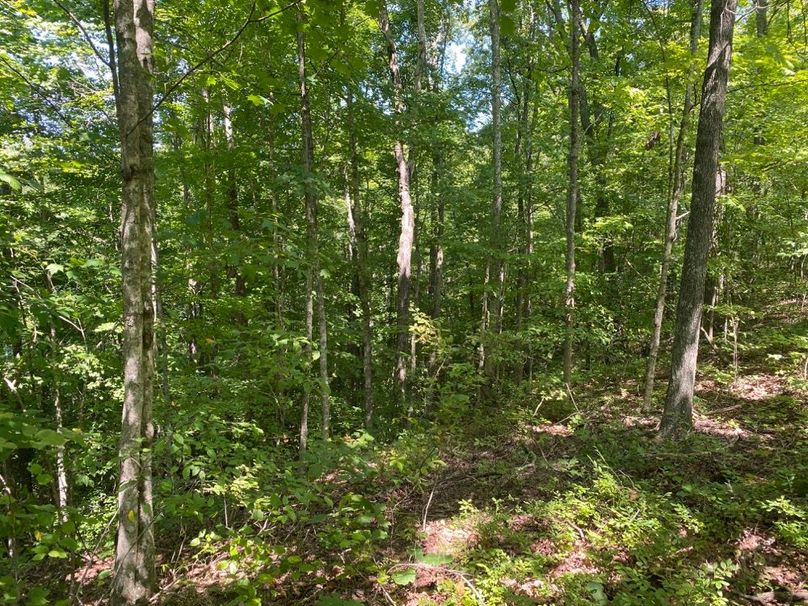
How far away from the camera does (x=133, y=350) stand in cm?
313

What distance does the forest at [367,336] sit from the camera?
328cm

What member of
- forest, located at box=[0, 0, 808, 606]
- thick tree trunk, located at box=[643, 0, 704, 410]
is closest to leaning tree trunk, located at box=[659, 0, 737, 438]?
forest, located at box=[0, 0, 808, 606]

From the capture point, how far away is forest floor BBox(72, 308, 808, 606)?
11.3ft

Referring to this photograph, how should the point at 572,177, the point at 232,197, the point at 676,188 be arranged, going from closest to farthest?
the point at 676,188 < the point at 572,177 < the point at 232,197

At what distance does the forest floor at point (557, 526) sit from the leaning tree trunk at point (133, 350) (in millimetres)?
373

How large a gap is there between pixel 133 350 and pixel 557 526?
4097 mm

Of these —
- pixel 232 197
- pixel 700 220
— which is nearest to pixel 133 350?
pixel 700 220

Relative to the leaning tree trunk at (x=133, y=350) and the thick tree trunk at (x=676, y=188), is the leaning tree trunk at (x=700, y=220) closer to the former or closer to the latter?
the thick tree trunk at (x=676, y=188)

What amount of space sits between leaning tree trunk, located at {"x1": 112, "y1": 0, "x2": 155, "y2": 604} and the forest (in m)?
0.02

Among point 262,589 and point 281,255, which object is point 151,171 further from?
point 262,589

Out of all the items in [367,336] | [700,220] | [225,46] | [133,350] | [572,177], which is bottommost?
[367,336]

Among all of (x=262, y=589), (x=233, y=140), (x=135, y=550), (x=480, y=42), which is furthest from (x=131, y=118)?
(x=480, y=42)

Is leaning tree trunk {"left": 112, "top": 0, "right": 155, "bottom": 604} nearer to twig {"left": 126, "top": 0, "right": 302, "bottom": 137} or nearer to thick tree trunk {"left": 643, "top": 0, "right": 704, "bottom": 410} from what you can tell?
twig {"left": 126, "top": 0, "right": 302, "bottom": 137}

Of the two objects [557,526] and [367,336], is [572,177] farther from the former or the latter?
[557,526]
